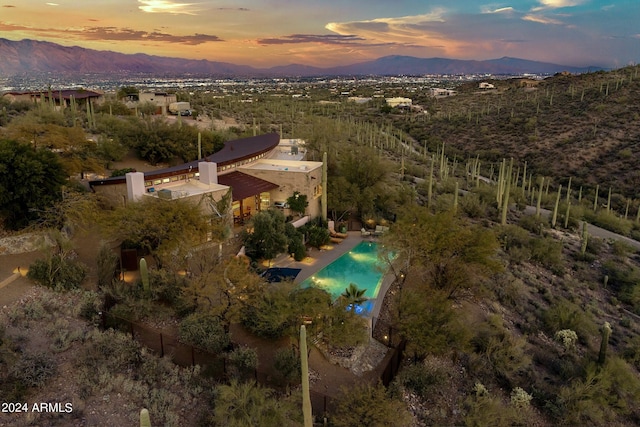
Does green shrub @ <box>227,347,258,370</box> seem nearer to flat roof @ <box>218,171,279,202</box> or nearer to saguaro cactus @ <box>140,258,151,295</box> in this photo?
saguaro cactus @ <box>140,258,151,295</box>

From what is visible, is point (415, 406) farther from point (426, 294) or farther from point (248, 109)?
point (248, 109)

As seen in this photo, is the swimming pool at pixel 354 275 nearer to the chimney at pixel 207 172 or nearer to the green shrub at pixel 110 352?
the green shrub at pixel 110 352

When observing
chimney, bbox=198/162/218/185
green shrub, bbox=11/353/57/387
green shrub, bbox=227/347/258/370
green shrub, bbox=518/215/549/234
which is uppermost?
chimney, bbox=198/162/218/185

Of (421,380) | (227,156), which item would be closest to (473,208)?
(227,156)

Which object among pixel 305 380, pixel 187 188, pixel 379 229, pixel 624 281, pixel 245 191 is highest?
pixel 187 188

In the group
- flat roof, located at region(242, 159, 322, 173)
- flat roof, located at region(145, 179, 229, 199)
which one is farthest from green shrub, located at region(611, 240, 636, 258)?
flat roof, located at region(145, 179, 229, 199)

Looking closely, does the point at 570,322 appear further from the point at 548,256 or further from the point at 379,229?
the point at 379,229
